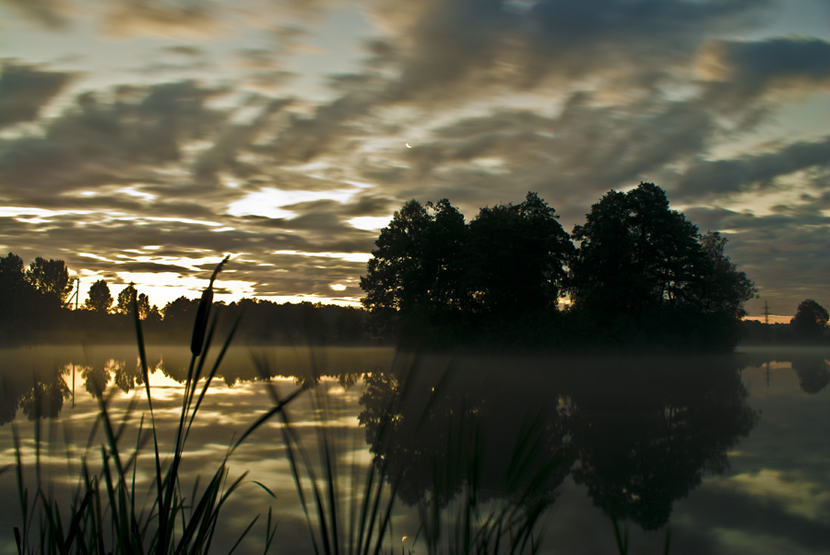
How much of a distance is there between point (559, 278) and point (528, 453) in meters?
34.3

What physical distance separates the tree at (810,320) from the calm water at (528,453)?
4211 inches

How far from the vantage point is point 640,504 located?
5793 mm

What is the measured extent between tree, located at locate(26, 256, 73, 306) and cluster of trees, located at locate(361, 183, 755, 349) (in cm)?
7775

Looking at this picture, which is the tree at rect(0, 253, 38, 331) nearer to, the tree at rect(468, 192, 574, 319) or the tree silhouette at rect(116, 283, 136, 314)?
the tree at rect(468, 192, 574, 319)

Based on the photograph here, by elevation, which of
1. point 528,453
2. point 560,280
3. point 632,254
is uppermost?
point 632,254

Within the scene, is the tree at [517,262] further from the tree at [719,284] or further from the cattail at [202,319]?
the cattail at [202,319]

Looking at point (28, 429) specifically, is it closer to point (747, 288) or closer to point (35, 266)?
point (747, 288)

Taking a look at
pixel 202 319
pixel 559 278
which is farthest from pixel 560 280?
pixel 202 319

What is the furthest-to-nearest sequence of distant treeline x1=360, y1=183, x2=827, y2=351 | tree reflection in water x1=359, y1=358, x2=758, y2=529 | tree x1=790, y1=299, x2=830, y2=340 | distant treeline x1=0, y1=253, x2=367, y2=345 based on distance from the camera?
1. tree x1=790, y1=299, x2=830, y2=340
2. distant treeline x1=0, y1=253, x2=367, y2=345
3. distant treeline x1=360, y1=183, x2=827, y2=351
4. tree reflection in water x1=359, y1=358, x2=758, y2=529

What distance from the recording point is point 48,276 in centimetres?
9500

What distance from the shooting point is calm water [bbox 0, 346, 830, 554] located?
179 cm

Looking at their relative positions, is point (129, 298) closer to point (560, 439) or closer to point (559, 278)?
point (560, 439)

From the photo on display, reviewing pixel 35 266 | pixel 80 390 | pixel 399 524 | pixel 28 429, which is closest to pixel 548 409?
pixel 399 524

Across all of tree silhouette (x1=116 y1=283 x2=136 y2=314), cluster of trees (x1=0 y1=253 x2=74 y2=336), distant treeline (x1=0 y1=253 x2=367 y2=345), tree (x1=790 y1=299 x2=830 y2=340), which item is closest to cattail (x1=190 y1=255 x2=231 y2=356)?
tree silhouette (x1=116 y1=283 x2=136 y2=314)
